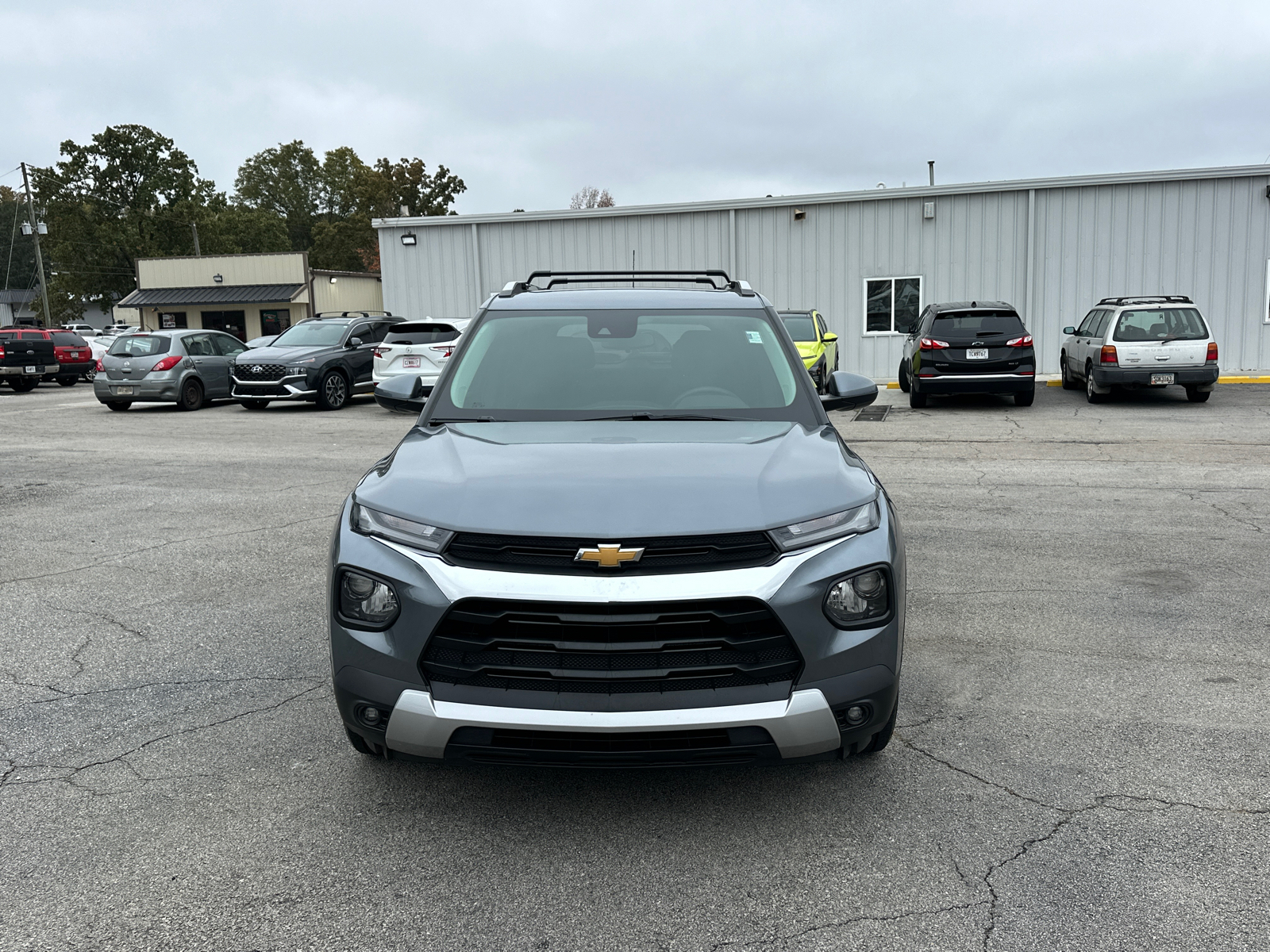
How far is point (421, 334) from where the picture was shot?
1772 cm

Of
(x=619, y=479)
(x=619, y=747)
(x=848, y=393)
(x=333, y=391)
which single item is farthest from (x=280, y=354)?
(x=619, y=747)

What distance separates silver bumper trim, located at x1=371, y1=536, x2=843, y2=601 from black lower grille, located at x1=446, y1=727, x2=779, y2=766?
377 millimetres

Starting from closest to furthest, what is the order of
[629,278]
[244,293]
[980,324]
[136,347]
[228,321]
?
[629,278], [980,324], [136,347], [244,293], [228,321]

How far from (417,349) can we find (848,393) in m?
13.4

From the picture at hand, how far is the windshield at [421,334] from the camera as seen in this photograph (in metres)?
17.6

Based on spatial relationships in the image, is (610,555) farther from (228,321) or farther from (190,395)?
(228,321)

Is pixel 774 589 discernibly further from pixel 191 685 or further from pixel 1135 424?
pixel 1135 424

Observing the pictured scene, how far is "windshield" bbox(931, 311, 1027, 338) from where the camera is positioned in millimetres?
16469

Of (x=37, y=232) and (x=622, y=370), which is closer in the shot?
(x=622, y=370)

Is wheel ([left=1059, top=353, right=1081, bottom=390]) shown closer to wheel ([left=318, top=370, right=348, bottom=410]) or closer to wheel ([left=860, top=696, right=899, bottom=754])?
wheel ([left=318, top=370, right=348, bottom=410])

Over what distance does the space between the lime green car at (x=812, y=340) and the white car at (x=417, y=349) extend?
19.4 ft

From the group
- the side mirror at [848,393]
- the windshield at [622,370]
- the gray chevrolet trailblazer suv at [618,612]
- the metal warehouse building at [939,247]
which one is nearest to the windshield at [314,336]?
the metal warehouse building at [939,247]

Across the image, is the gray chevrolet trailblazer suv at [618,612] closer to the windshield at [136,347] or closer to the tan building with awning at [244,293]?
the windshield at [136,347]

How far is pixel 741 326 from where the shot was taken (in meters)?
4.65
